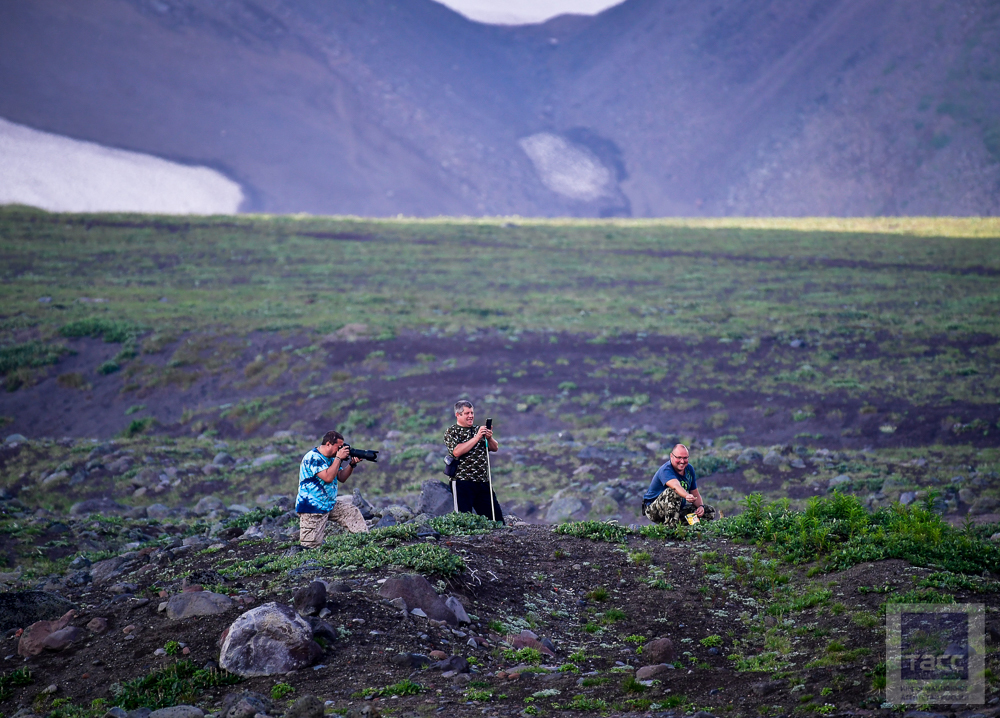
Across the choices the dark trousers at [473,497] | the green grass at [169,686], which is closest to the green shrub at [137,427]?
the dark trousers at [473,497]

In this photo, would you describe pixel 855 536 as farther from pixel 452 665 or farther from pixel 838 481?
pixel 838 481

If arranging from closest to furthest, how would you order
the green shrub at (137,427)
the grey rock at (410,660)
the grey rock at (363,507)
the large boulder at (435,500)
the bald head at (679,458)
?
the grey rock at (410,660)
the bald head at (679,458)
the grey rock at (363,507)
the large boulder at (435,500)
the green shrub at (137,427)

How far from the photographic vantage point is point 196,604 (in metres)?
7.67

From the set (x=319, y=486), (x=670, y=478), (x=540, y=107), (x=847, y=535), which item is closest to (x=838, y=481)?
(x=670, y=478)

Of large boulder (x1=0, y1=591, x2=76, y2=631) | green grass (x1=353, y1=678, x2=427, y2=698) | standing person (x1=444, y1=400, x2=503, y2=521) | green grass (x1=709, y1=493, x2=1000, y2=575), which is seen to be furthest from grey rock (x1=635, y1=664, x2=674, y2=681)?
large boulder (x1=0, y1=591, x2=76, y2=631)

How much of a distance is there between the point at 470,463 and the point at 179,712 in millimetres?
4919

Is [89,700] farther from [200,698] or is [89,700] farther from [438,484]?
[438,484]

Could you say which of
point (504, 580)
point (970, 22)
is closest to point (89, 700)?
point (504, 580)

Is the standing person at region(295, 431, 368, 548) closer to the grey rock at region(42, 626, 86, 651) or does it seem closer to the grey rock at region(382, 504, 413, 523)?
the grey rock at region(382, 504, 413, 523)

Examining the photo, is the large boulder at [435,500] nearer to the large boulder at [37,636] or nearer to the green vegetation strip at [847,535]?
the green vegetation strip at [847,535]

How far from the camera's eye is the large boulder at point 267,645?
22.7 feet

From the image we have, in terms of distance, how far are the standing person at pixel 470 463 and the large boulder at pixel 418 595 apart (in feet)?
8.33

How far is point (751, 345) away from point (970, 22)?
2919 inches

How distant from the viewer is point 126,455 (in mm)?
17938
